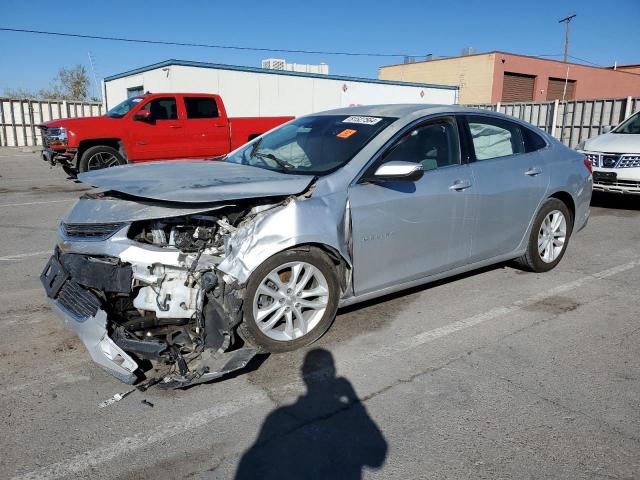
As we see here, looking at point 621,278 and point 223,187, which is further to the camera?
point 621,278

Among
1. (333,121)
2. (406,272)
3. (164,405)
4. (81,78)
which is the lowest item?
(164,405)

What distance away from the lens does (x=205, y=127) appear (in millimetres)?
12828

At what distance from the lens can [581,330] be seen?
13.3ft

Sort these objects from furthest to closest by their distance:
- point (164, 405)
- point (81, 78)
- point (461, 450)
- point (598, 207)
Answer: point (81, 78) → point (598, 207) → point (164, 405) → point (461, 450)

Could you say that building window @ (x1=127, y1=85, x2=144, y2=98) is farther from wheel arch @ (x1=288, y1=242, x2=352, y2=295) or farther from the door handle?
wheel arch @ (x1=288, y1=242, x2=352, y2=295)

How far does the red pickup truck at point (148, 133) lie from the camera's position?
11.6 m

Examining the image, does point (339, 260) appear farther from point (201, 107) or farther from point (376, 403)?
point (201, 107)

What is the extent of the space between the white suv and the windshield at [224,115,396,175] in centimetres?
624

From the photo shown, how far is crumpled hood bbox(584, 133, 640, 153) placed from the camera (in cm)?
863

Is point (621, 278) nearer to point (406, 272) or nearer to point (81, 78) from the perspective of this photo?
point (406, 272)

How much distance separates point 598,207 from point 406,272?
730cm

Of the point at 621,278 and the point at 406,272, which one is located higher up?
the point at 406,272

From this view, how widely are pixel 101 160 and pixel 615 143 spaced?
10471 millimetres

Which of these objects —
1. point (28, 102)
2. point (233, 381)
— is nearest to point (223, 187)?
point (233, 381)
